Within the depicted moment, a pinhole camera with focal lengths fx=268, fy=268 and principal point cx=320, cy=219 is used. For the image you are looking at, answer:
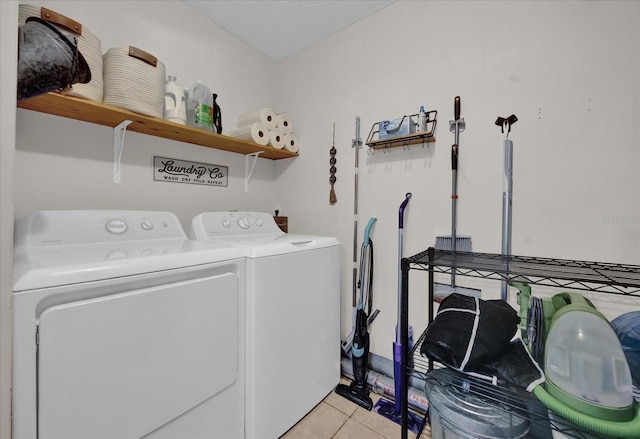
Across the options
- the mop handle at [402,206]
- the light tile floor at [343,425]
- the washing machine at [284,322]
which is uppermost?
the mop handle at [402,206]

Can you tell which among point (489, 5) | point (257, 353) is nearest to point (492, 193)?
point (489, 5)

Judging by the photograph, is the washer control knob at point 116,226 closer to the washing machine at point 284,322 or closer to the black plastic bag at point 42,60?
the washing machine at point 284,322

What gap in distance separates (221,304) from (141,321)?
30cm

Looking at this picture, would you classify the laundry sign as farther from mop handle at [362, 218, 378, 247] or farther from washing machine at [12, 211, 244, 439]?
mop handle at [362, 218, 378, 247]

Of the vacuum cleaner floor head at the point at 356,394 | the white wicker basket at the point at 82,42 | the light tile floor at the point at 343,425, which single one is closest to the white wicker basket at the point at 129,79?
the white wicker basket at the point at 82,42

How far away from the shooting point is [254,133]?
1973 millimetres

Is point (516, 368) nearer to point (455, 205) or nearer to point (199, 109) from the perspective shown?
point (455, 205)

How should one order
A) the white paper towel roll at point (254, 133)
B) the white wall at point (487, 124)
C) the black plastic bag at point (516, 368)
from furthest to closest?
the white paper towel roll at point (254, 133) → the white wall at point (487, 124) → the black plastic bag at point (516, 368)

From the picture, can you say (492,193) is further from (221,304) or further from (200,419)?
(200,419)

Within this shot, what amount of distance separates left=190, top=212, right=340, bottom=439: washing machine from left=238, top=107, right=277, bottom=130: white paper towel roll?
78 centimetres

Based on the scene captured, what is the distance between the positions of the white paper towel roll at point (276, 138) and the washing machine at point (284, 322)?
681mm

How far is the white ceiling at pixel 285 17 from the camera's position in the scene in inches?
73.5

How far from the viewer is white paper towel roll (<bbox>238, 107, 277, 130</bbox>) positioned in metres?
2.03

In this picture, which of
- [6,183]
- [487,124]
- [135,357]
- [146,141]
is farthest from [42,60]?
[487,124]
